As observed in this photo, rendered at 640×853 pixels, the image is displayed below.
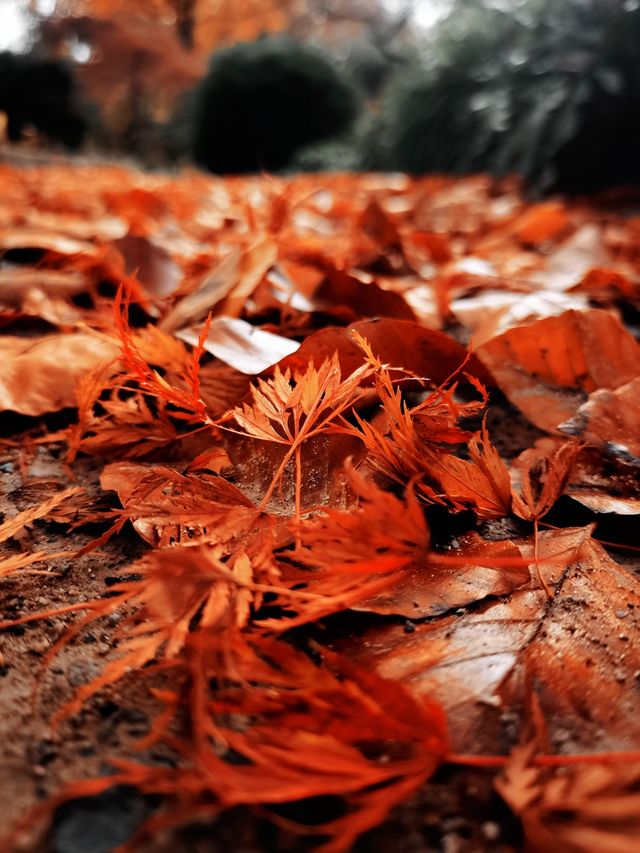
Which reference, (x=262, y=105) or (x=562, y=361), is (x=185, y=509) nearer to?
(x=562, y=361)

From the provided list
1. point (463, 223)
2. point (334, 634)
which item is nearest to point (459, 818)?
point (334, 634)

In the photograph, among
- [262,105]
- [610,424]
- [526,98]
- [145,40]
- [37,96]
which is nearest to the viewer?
[610,424]

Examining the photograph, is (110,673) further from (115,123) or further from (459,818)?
(115,123)

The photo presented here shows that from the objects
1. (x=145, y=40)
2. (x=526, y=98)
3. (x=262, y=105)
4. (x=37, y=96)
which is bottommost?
(x=37, y=96)

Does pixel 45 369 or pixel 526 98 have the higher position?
pixel 526 98

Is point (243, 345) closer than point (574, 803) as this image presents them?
No

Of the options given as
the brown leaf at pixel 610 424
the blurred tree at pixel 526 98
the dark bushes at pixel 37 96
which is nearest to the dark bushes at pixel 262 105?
the blurred tree at pixel 526 98

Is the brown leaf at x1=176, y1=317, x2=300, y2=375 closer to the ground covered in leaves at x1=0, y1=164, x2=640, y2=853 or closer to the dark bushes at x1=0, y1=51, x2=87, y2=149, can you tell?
the ground covered in leaves at x1=0, y1=164, x2=640, y2=853

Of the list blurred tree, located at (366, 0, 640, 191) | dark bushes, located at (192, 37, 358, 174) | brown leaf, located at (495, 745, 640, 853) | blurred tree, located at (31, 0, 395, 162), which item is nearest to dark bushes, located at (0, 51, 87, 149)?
blurred tree, located at (31, 0, 395, 162)

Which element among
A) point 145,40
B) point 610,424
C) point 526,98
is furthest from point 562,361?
point 145,40
